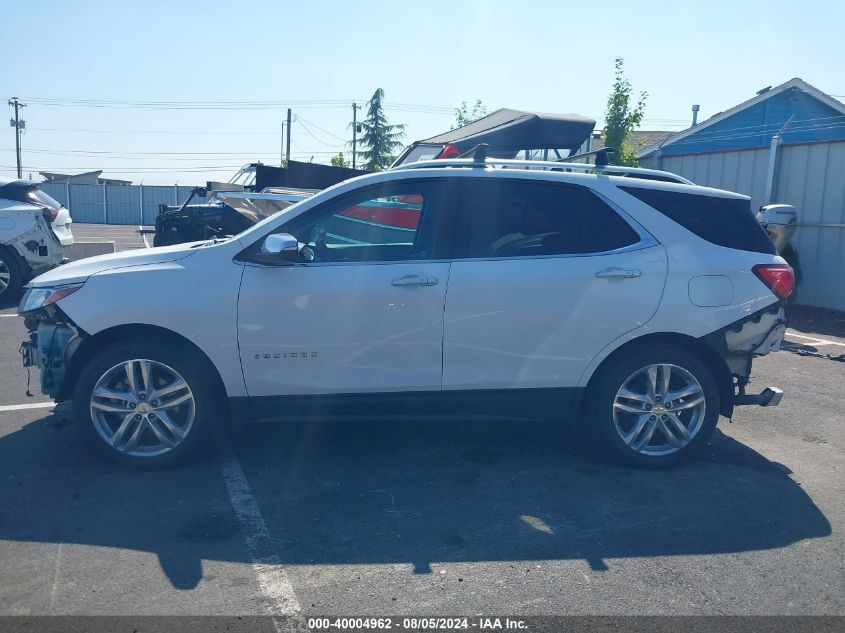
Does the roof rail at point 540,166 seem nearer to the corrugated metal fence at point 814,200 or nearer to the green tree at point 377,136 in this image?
the corrugated metal fence at point 814,200

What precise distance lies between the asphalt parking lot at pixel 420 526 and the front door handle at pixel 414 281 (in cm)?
118

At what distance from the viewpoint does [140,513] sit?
14.4ft

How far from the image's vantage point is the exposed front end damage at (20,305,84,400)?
16.2 feet

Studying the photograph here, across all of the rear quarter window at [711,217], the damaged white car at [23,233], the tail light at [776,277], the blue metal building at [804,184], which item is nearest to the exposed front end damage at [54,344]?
the rear quarter window at [711,217]

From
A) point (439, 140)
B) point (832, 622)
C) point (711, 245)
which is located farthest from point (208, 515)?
point (439, 140)

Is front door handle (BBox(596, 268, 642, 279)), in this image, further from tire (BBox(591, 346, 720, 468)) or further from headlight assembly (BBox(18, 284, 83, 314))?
headlight assembly (BBox(18, 284, 83, 314))

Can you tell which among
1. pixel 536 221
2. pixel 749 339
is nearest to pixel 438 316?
pixel 536 221

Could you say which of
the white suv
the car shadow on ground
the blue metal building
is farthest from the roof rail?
the blue metal building

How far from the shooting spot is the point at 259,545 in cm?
402

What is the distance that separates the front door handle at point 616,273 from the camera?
4.99 metres

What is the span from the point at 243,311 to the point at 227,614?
196 cm

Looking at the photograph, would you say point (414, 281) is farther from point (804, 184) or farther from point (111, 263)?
point (804, 184)

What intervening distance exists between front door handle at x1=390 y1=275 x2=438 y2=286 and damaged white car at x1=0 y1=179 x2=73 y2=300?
889 centimetres

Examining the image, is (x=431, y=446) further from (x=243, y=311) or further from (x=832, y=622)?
(x=832, y=622)
